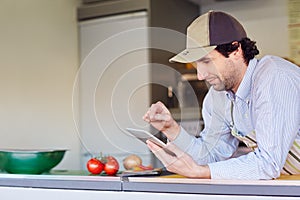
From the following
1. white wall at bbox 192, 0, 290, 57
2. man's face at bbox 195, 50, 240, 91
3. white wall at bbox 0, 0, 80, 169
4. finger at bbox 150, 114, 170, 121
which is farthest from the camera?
white wall at bbox 192, 0, 290, 57

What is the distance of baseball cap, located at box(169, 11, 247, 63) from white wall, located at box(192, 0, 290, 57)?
2136 mm

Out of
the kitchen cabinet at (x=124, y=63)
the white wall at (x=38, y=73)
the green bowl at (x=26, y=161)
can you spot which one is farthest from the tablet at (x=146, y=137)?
the white wall at (x=38, y=73)

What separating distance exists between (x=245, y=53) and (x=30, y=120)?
2010 mm

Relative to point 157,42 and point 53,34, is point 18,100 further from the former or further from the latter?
point 157,42

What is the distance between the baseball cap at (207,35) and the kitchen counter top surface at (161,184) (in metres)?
0.39

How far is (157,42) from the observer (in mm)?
1893

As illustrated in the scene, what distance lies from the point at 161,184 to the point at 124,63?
86cm

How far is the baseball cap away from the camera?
1.45 meters

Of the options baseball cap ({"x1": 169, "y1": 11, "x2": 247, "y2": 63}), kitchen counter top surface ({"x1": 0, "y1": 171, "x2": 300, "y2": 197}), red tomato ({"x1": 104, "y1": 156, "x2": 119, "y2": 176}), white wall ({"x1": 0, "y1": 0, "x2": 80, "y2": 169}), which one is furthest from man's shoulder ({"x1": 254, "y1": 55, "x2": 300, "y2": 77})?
white wall ({"x1": 0, "y1": 0, "x2": 80, "y2": 169})

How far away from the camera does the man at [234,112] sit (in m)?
1.30

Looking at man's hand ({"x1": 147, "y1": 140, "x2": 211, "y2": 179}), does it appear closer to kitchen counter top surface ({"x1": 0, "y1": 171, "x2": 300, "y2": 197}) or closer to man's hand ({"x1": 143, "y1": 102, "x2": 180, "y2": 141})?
kitchen counter top surface ({"x1": 0, "y1": 171, "x2": 300, "y2": 197})

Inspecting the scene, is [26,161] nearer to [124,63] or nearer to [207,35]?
[124,63]

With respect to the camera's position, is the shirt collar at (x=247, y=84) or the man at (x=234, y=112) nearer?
the man at (x=234, y=112)

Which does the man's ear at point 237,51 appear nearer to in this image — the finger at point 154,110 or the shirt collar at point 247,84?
the shirt collar at point 247,84
